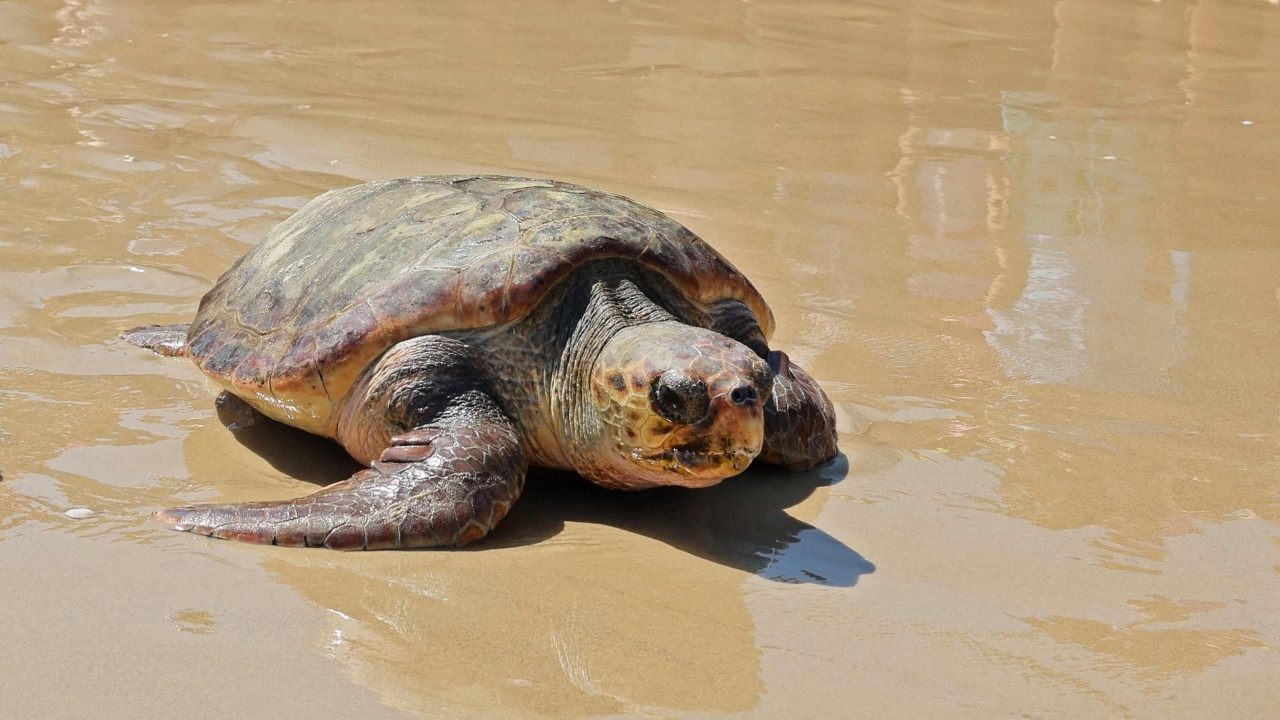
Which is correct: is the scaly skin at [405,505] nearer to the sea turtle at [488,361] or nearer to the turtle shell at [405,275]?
the sea turtle at [488,361]

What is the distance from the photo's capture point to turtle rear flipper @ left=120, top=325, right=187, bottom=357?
4652 millimetres

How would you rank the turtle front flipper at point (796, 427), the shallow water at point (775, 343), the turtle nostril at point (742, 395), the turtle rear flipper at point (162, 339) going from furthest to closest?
the turtle rear flipper at point (162, 339) → the turtle front flipper at point (796, 427) → the turtle nostril at point (742, 395) → the shallow water at point (775, 343)

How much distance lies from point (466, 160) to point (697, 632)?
4.90 m

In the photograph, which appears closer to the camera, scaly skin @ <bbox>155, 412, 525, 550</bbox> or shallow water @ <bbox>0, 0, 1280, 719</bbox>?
shallow water @ <bbox>0, 0, 1280, 719</bbox>

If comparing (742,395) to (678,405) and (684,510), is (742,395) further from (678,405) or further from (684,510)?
(684,510)

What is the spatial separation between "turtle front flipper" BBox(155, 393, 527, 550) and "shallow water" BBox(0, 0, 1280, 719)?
0.06 m

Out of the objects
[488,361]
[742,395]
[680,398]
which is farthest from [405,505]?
[742,395]

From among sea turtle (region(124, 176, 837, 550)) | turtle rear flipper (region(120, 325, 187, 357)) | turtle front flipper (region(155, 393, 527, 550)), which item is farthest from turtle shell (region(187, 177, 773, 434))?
turtle front flipper (region(155, 393, 527, 550))

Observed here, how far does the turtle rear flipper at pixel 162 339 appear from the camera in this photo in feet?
15.3

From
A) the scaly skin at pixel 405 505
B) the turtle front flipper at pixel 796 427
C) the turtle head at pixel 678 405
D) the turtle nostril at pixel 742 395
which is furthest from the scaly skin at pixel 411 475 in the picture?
the turtle front flipper at pixel 796 427

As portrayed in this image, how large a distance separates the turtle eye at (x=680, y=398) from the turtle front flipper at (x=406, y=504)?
480 millimetres

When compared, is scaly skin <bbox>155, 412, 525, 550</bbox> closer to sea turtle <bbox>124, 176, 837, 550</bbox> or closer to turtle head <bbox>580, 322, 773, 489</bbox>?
sea turtle <bbox>124, 176, 837, 550</bbox>

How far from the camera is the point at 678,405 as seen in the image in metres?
3.29

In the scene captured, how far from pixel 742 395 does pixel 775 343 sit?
1.96m
